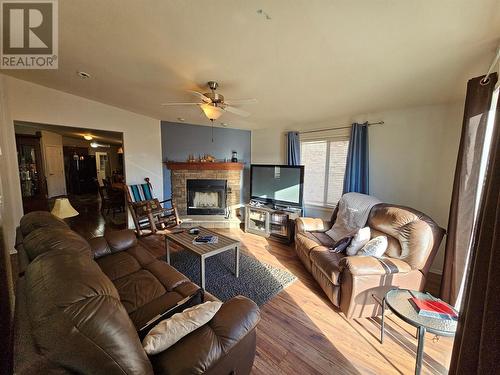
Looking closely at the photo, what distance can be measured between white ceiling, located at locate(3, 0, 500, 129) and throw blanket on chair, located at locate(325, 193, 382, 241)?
1.34 meters

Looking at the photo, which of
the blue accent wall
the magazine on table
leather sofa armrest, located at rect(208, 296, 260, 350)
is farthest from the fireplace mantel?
the magazine on table

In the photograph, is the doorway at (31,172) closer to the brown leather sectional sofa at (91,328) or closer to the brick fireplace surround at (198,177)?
the brick fireplace surround at (198,177)

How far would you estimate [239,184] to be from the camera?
4.73 m

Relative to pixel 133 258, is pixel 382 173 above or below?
above

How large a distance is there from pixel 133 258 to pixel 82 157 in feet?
27.1

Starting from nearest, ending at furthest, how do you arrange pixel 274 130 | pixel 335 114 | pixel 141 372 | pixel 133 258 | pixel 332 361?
pixel 141 372 < pixel 332 361 < pixel 133 258 < pixel 335 114 < pixel 274 130

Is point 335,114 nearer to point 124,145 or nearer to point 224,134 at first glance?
point 224,134

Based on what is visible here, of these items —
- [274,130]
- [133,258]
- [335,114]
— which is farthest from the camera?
[274,130]

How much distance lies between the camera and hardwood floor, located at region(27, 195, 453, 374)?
4.71ft

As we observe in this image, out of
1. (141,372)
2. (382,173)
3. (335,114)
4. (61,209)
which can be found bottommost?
(141,372)

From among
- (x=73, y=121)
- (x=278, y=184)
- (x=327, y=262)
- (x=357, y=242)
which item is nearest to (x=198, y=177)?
(x=278, y=184)

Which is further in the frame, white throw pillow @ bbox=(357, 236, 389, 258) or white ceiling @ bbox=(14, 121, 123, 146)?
white ceiling @ bbox=(14, 121, 123, 146)

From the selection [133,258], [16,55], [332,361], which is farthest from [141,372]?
[16,55]

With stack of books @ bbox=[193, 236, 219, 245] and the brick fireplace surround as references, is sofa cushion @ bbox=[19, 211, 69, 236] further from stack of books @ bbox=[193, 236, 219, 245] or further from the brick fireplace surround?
the brick fireplace surround
